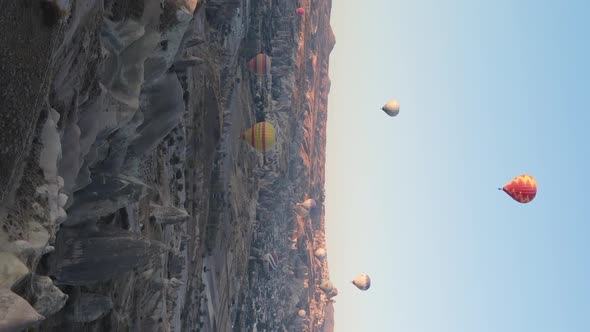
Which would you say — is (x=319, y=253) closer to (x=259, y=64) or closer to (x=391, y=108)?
(x=391, y=108)

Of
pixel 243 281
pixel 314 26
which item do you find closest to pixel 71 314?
pixel 243 281

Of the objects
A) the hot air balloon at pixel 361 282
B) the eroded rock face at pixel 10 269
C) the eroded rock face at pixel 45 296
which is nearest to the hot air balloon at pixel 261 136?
the eroded rock face at pixel 45 296

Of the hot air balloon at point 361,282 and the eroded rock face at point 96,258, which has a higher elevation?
the eroded rock face at point 96,258

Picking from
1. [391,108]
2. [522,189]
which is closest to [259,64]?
[391,108]

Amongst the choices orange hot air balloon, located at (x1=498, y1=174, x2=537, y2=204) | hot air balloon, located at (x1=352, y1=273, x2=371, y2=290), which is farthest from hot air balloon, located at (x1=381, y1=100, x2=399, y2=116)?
hot air balloon, located at (x1=352, y1=273, x2=371, y2=290)

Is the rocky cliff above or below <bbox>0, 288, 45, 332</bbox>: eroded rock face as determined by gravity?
above

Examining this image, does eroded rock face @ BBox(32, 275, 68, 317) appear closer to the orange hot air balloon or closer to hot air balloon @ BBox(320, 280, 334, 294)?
the orange hot air balloon

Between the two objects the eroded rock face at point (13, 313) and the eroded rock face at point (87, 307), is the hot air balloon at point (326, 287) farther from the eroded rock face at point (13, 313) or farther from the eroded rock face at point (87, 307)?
the eroded rock face at point (13, 313)
